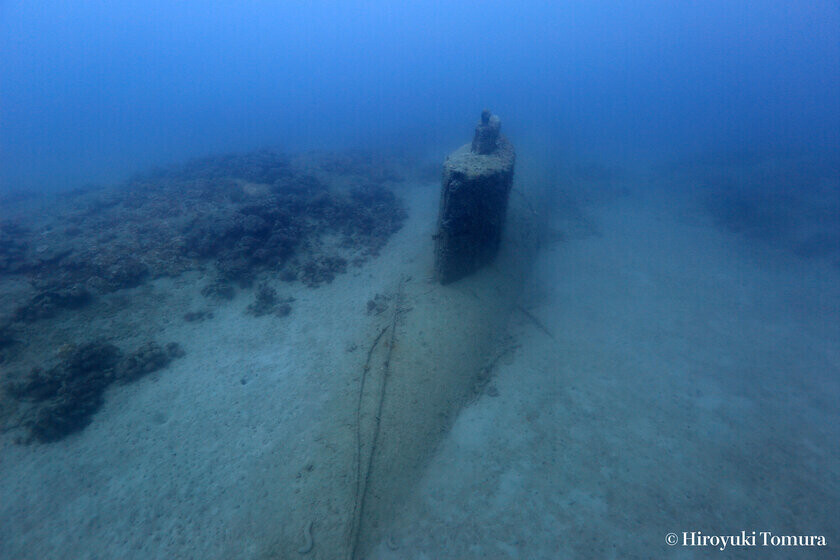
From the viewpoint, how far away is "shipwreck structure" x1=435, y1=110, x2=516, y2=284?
10789 mm

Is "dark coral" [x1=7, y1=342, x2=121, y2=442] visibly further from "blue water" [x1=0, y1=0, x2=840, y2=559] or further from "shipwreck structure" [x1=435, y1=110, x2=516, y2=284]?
"shipwreck structure" [x1=435, y1=110, x2=516, y2=284]

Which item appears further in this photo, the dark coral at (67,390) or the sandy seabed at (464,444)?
the dark coral at (67,390)

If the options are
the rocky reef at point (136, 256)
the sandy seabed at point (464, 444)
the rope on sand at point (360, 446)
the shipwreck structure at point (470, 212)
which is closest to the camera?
the rope on sand at point (360, 446)

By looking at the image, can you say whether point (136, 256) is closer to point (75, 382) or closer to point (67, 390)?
point (75, 382)

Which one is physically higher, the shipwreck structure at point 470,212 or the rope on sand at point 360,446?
the shipwreck structure at point 470,212

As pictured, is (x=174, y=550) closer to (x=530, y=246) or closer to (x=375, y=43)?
(x=530, y=246)

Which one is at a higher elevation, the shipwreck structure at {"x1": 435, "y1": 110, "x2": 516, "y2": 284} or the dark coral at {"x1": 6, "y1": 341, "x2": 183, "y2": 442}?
the shipwreck structure at {"x1": 435, "y1": 110, "x2": 516, "y2": 284}

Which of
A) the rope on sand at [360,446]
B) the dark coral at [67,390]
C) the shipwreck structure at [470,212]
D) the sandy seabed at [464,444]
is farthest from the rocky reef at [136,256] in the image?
the shipwreck structure at [470,212]

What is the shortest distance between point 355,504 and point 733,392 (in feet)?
43.0

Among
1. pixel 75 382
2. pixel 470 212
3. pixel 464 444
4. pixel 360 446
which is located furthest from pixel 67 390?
pixel 470 212

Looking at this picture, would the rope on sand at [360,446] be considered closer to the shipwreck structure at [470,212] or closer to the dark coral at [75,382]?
the shipwreck structure at [470,212]

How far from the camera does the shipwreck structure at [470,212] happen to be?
10789mm

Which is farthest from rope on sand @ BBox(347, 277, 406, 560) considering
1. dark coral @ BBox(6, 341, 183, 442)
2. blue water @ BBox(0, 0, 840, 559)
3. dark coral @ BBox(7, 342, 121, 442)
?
dark coral @ BBox(7, 342, 121, 442)

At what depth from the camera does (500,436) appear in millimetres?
9234
